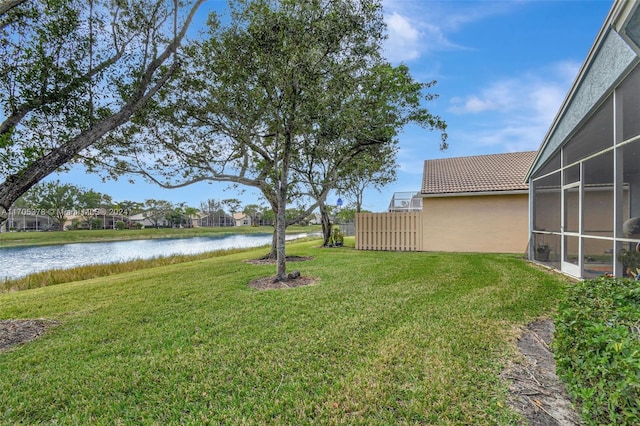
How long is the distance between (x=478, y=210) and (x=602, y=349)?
11172 millimetres

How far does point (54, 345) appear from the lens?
3.57m

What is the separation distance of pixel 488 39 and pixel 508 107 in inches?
144

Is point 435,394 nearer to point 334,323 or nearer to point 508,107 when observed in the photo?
point 334,323

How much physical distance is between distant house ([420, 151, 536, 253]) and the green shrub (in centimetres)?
1003

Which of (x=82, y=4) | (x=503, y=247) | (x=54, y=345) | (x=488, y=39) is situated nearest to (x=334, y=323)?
(x=54, y=345)

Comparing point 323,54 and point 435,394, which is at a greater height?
point 323,54

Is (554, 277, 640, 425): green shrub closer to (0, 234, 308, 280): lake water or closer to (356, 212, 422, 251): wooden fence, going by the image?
(356, 212, 422, 251): wooden fence

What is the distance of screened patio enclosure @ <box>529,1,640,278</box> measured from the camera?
4.31 metres

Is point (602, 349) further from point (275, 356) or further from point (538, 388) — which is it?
→ point (275, 356)

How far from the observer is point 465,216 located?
11930mm

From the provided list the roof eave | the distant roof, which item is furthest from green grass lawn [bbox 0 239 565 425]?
the distant roof

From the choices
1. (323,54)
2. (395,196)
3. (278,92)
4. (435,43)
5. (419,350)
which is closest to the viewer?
(419,350)

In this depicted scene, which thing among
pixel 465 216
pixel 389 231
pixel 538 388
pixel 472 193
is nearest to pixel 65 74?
pixel 538 388

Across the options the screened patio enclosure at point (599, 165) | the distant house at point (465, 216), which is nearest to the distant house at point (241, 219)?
the distant house at point (465, 216)
